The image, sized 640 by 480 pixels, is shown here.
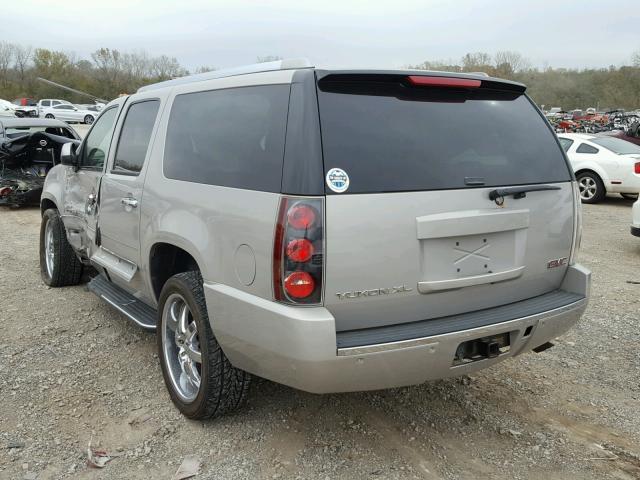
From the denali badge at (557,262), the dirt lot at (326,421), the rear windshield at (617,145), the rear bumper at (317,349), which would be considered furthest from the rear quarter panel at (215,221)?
the rear windshield at (617,145)

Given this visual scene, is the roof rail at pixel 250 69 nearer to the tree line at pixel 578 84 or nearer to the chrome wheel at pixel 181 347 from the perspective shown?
the chrome wheel at pixel 181 347

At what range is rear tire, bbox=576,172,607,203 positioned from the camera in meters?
12.2

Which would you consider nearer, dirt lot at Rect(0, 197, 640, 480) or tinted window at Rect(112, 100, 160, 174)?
dirt lot at Rect(0, 197, 640, 480)

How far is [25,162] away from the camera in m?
10.8

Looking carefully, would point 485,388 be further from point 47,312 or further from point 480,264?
point 47,312

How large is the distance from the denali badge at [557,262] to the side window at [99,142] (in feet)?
10.9

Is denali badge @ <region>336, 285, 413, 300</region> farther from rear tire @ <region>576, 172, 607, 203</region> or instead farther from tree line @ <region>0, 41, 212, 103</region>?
tree line @ <region>0, 41, 212, 103</region>

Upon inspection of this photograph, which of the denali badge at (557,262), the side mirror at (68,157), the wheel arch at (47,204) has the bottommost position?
the wheel arch at (47,204)

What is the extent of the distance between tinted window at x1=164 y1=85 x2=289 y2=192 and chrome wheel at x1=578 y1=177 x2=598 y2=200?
11037mm

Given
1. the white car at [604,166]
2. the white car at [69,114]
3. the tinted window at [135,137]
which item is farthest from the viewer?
the white car at [69,114]

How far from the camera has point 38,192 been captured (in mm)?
10703

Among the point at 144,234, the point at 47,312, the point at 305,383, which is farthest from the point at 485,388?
the point at 47,312

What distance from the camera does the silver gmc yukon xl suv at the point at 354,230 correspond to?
2.47m

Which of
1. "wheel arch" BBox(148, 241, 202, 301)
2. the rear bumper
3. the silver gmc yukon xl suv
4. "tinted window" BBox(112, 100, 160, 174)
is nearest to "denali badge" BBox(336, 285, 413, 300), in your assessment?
the silver gmc yukon xl suv
